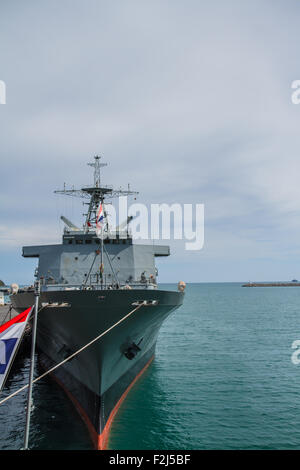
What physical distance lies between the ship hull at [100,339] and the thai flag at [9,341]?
337 centimetres

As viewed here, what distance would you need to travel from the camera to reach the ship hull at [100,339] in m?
10.8

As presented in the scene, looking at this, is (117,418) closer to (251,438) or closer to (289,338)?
(251,438)

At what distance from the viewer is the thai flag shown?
23.6 ft

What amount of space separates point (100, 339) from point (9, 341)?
3.79 meters

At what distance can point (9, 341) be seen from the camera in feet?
24.4

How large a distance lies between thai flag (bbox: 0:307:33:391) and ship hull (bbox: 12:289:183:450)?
11.1 feet

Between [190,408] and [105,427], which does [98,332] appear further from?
[190,408]

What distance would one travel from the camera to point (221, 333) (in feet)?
107

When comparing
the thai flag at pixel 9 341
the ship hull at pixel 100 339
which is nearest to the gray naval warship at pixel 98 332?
the ship hull at pixel 100 339

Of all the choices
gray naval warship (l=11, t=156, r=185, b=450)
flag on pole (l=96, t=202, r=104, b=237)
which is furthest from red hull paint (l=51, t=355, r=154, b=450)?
flag on pole (l=96, t=202, r=104, b=237)

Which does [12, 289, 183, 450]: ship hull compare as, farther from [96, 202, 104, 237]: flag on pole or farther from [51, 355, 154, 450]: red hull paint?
[96, 202, 104, 237]: flag on pole

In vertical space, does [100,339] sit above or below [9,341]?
below

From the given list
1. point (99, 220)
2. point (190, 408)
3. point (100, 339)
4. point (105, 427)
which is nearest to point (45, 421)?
point (105, 427)
